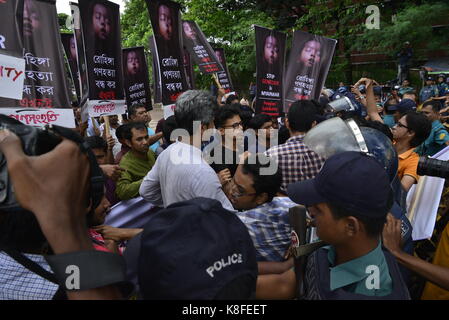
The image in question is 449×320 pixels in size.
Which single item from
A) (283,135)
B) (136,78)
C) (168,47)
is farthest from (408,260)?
(136,78)

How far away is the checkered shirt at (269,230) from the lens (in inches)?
77.8

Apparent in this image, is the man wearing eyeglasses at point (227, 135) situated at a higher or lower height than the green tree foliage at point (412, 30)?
lower

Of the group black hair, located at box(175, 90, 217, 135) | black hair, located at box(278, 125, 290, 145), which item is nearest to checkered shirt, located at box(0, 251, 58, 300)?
black hair, located at box(175, 90, 217, 135)

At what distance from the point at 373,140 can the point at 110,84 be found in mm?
3335

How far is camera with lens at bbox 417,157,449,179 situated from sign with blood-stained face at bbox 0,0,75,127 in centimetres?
290

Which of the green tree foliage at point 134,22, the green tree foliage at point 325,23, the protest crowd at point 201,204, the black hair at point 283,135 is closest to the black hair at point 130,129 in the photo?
the protest crowd at point 201,204

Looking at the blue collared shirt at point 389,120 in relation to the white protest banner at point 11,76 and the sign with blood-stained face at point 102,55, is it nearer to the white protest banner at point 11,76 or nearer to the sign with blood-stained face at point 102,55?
the sign with blood-stained face at point 102,55

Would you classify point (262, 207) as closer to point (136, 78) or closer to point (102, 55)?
point (102, 55)

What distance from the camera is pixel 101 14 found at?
4.16 meters

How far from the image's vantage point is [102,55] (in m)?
4.27

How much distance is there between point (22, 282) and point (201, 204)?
0.66 m

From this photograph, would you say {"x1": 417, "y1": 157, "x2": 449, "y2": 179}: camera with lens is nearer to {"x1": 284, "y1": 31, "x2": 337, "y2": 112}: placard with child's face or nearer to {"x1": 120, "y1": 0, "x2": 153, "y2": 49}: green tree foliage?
{"x1": 284, "y1": 31, "x2": 337, "y2": 112}: placard with child's face

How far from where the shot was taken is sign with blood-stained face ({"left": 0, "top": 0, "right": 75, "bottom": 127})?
11.0 feet

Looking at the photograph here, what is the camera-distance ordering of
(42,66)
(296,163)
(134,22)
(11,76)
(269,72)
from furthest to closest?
(134,22), (269,72), (42,66), (11,76), (296,163)
